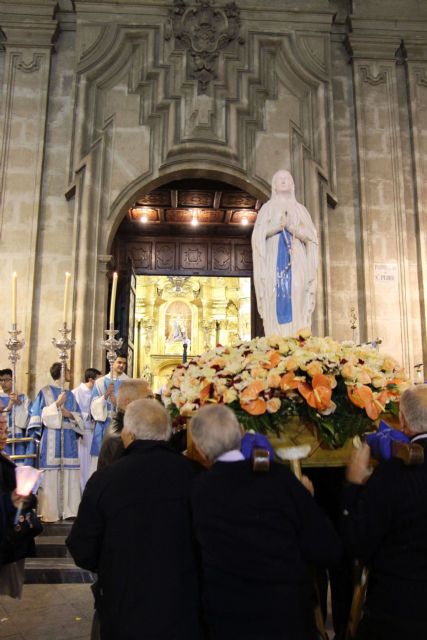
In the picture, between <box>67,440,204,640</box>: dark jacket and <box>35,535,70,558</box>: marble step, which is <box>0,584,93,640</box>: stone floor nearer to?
<box>35,535,70,558</box>: marble step

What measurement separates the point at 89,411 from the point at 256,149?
5.52m

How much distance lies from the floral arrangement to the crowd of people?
0.32 meters

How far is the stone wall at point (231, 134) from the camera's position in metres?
9.90

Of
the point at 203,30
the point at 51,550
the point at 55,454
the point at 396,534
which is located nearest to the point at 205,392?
the point at 396,534

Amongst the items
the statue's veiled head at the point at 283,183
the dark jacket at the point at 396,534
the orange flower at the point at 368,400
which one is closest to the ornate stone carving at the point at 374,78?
the statue's veiled head at the point at 283,183

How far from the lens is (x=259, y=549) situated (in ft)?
6.84

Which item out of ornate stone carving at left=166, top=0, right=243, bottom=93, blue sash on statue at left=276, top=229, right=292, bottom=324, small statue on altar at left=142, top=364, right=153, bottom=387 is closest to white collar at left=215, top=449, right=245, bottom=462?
blue sash on statue at left=276, top=229, right=292, bottom=324

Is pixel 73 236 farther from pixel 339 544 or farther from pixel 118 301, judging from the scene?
pixel 339 544

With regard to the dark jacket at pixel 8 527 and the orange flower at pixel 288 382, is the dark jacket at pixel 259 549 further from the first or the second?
the dark jacket at pixel 8 527

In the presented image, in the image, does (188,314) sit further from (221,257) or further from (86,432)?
(86,432)

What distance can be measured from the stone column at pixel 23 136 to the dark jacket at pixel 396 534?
796 cm

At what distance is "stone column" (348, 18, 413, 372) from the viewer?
9.87m

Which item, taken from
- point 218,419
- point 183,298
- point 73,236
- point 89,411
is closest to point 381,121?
point 73,236

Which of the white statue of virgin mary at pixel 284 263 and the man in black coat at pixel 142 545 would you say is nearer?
the man in black coat at pixel 142 545
